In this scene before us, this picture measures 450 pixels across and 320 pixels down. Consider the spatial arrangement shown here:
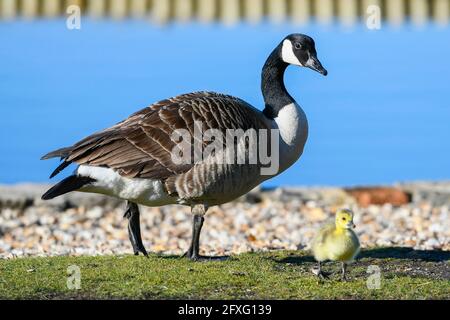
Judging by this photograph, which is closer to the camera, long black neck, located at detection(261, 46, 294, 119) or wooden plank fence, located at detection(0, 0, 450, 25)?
long black neck, located at detection(261, 46, 294, 119)

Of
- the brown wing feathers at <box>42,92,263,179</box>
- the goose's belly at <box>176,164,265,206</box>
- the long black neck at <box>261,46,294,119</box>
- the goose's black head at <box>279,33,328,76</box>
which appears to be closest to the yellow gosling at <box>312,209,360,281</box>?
the goose's belly at <box>176,164,265,206</box>

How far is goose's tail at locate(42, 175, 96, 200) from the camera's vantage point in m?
6.82

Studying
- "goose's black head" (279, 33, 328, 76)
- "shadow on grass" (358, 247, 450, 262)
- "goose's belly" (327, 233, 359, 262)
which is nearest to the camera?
"goose's belly" (327, 233, 359, 262)

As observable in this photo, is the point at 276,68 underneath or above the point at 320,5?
underneath

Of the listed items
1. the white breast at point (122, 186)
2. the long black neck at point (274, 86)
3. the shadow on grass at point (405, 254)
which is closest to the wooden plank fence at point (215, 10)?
the long black neck at point (274, 86)

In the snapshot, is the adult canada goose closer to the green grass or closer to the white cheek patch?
A: the green grass

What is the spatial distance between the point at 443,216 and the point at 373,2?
353 inches

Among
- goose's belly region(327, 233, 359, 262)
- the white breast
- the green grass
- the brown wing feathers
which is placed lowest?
the green grass

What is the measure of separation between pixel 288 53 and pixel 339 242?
262cm

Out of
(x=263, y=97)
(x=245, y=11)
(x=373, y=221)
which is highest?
(x=245, y=11)

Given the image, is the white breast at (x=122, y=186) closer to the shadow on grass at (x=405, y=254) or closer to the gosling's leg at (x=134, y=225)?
the gosling's leg at (x=134, y=225)
